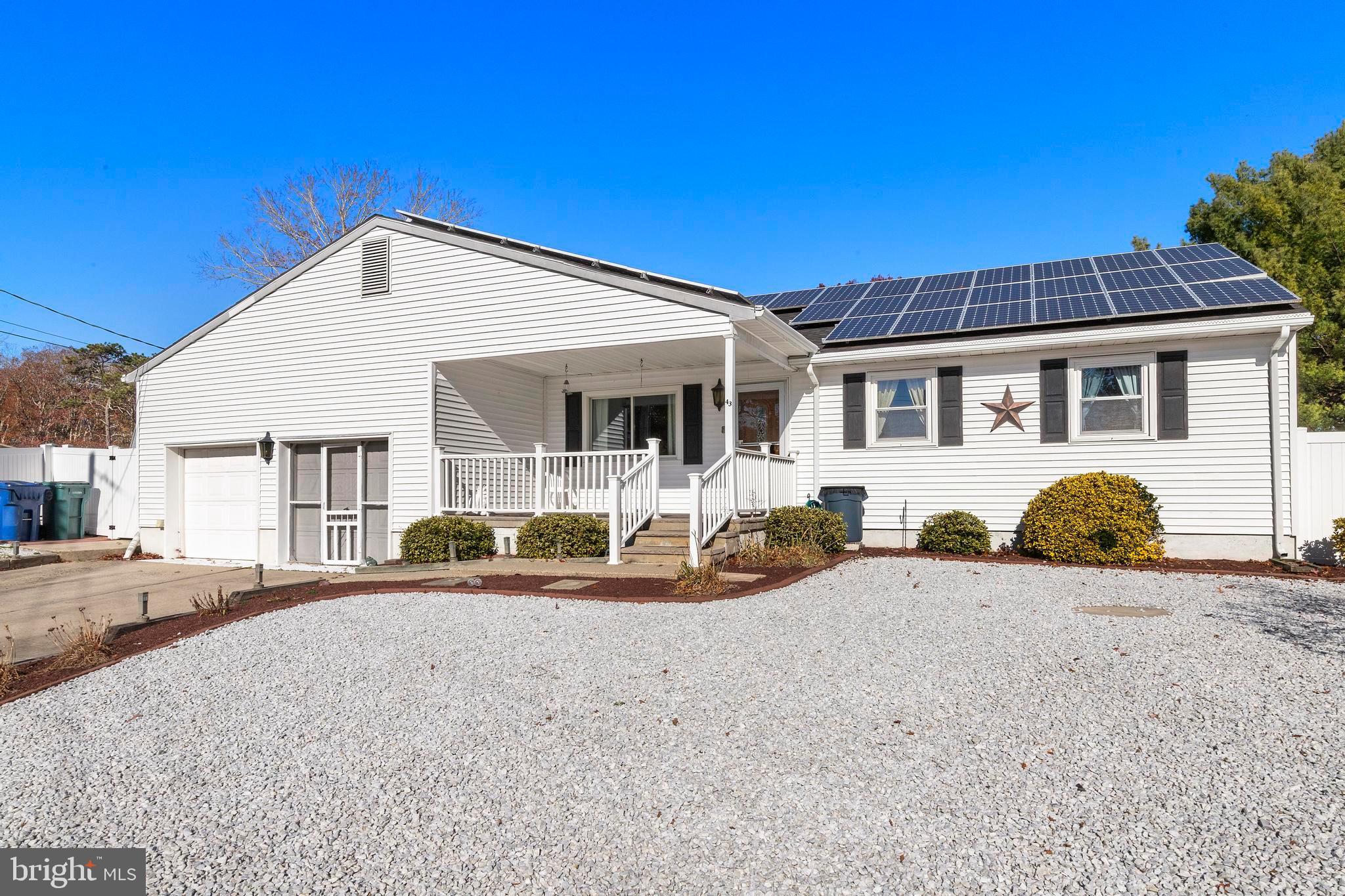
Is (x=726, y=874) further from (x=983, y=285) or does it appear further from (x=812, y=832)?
(x=983, y=285)

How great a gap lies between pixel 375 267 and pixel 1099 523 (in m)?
11.6

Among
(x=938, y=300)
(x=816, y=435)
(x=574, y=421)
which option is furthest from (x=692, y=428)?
(x=938, y=300)

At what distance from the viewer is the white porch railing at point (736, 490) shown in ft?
31.6

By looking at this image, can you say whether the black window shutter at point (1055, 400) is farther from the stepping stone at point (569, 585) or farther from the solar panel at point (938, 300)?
the stepping stone at point (569, 585)

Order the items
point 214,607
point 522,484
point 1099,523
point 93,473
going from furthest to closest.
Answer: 1. point 93,473
2. point 522,484
3. point 1099,523
4. point 214,607

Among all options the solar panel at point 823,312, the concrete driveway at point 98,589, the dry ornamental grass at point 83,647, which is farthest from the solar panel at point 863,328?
the dry ornamental grass at point 83,647

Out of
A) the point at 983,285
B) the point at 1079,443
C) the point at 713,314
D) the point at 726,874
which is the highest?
the point at 983,285

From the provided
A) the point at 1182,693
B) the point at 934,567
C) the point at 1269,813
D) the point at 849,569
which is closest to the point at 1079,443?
the point at 934,567

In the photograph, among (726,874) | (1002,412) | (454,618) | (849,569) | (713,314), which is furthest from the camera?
(1002,412)

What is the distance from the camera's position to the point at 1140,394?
35.9 feet

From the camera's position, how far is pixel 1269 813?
3367 millimetres

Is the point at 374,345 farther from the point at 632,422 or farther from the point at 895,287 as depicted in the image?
the point at 895,287

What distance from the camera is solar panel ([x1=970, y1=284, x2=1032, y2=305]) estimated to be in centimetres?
1262

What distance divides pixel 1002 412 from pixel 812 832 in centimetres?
958
